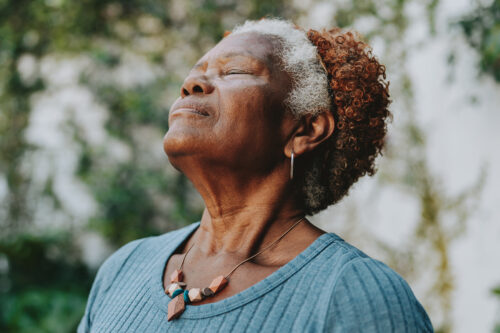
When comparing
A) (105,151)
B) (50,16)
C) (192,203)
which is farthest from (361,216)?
(50,16)

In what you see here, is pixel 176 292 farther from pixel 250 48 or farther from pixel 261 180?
pixel 250 48

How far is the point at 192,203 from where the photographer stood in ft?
16.0

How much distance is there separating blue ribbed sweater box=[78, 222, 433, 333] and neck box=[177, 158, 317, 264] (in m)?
0.16

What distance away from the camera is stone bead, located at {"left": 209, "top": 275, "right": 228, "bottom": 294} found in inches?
54.2

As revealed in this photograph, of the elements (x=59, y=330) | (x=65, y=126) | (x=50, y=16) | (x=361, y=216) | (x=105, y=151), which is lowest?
(x=59, y=330)

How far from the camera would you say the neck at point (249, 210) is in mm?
1520

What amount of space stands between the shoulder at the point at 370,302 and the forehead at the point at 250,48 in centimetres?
73

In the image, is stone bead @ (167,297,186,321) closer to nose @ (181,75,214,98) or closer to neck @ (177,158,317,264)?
neck @ (177,158,317,264)

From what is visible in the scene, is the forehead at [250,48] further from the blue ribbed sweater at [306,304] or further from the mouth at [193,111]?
the blue ribbed sweater at [306,304]

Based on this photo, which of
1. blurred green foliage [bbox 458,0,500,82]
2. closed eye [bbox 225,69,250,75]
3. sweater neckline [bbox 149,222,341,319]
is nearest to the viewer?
sweater neckline [bbox 149,222,341,319]

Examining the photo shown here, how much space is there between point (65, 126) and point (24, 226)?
1144 mm

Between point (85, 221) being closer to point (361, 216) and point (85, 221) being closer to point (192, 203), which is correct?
point (192, 203)

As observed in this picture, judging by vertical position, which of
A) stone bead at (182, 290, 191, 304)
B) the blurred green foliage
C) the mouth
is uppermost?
the blurred green foliage

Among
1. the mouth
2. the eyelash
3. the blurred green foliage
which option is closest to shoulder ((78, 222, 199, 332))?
the mouth
